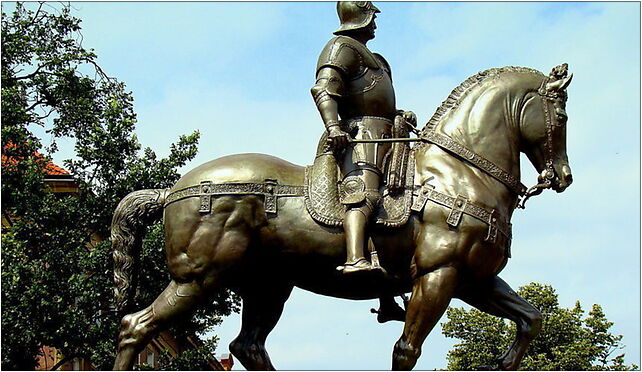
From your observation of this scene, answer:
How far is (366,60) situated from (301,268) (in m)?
1.99

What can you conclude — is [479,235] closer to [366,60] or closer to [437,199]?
[437,199]

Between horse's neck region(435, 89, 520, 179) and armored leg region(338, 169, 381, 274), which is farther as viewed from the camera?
horse's neck region(435, 89, 520, 179)

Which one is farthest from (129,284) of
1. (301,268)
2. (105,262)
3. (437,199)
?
(105,262)

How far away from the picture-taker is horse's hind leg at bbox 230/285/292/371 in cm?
866

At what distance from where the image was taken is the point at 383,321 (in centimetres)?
859

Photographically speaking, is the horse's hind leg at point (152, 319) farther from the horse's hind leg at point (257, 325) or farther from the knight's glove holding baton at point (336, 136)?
the knight's glove holding baton at point (336, 136)

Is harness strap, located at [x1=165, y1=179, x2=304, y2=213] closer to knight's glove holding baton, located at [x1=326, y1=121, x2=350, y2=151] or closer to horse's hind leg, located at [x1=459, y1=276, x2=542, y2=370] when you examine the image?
knight's glove holding baton, located at [x1=326, y1=121, x2=350, y2=151]

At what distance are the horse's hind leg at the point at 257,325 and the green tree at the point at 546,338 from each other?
811 inches

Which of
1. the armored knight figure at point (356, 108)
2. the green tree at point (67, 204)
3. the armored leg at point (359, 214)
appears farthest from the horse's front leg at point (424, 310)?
the green tree at point (67, 204)

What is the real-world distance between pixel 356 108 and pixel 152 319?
8.62 feet

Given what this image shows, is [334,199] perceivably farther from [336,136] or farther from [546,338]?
[546,338]

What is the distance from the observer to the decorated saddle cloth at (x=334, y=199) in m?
7.84

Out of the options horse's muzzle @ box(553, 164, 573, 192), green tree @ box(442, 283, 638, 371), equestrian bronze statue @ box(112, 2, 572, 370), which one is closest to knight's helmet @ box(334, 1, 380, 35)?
equestrian bronze statue @ box(112, 2, 572, 370)

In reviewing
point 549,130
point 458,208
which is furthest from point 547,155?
point 458,208
